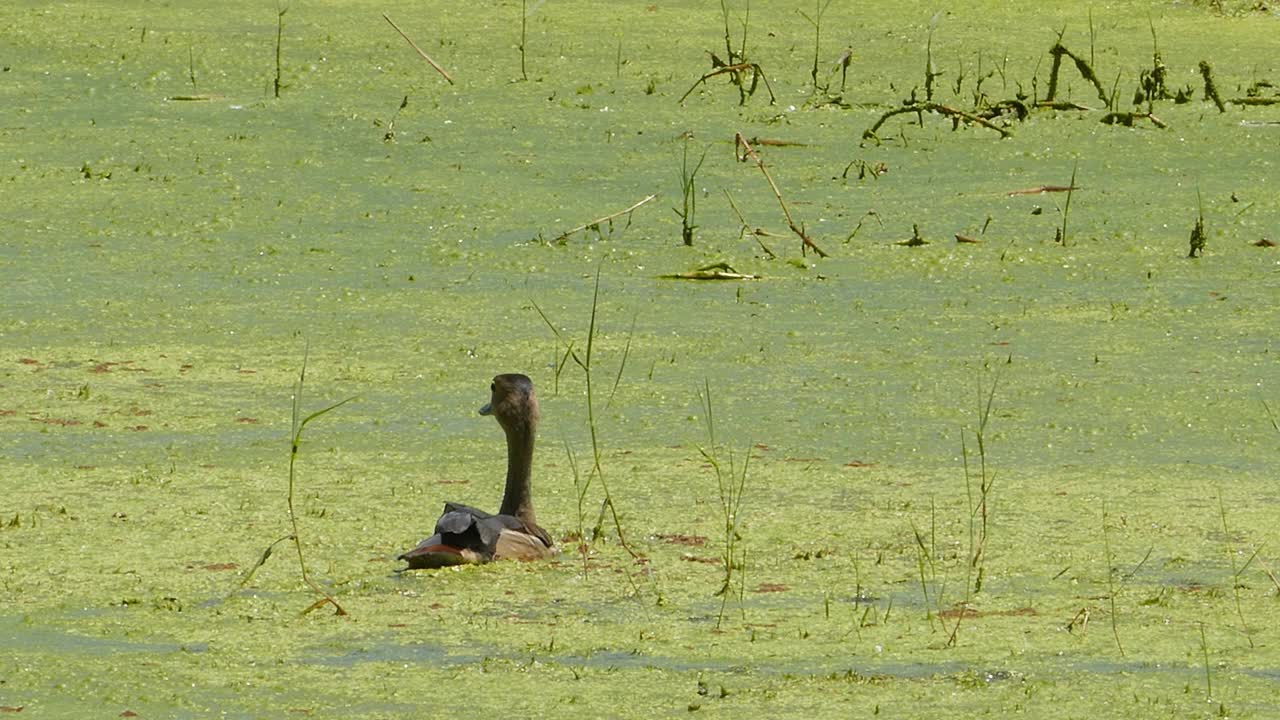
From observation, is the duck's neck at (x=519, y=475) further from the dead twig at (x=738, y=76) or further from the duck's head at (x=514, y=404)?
the dead twig at (x=738, y=76)

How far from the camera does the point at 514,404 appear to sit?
168 inches

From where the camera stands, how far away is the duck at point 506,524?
3.78 meters

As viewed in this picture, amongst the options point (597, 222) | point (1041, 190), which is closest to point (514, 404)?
point (597, 222)

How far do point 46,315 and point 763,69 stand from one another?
3.05 m

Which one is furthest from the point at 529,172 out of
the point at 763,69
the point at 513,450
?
the point at 513,450

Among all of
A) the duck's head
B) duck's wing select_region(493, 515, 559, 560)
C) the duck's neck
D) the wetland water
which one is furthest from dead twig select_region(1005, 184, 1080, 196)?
duck's wing select_region(493, 515, 559, 560)

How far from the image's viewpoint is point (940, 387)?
16.7ft

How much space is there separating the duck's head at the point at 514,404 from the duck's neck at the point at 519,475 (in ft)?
0.03

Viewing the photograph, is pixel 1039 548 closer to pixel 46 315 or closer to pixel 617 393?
pixel 617 393

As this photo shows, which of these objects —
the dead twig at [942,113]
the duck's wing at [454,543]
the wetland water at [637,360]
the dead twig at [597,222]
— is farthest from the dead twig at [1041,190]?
the duck's wing at [454,543]

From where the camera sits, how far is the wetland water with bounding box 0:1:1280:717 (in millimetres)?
3408

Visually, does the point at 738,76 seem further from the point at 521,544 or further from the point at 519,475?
the point at 521,544

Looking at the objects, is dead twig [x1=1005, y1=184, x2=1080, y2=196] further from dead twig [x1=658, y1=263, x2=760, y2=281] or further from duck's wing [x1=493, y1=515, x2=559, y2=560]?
duck's wing [x1=493, y1=515, x2=559, y2=560]

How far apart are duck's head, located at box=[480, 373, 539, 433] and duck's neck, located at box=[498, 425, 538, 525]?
1cm
